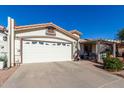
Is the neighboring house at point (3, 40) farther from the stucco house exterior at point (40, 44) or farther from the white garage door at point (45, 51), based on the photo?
the white garage door at point (45, 51)

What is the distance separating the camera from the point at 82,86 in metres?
5.84

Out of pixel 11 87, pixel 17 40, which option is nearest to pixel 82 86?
pixel 11 87

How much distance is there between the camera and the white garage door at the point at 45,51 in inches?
512

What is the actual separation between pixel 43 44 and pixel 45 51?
0.77 metres

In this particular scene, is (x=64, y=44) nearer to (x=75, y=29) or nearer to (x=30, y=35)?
(x=30, y=35)

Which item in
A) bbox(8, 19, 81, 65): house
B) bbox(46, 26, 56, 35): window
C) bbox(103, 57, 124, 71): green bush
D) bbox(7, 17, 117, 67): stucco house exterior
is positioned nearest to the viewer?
bbox(103, 57, 124, 71): green bush

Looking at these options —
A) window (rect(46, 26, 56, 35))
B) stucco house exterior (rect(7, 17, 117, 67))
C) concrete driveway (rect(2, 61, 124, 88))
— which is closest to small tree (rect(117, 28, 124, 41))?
stucco house exterior (rect(7, 17, 117, 67))

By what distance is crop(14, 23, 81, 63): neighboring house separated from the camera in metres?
12.6

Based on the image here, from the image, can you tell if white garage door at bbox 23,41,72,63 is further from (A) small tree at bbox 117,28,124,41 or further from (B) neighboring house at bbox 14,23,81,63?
(A) small tree at bbox 117,28,124,41

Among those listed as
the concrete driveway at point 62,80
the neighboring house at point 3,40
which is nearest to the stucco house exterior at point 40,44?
the neighboring house at point 3,40

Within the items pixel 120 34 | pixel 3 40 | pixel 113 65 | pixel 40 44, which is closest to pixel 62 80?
pixel 113 65

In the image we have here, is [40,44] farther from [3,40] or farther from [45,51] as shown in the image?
[3,40]

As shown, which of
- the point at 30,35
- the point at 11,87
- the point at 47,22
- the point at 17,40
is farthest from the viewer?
the point at 47,22
